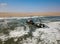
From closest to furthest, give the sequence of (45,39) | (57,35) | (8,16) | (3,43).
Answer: (3,43)
(45,39)
(57,35)
(8,16)

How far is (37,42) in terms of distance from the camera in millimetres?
5688

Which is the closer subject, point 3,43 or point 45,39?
point 3,43

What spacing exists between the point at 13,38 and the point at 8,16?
24.9 ft

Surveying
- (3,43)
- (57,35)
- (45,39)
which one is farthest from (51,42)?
(3,43)

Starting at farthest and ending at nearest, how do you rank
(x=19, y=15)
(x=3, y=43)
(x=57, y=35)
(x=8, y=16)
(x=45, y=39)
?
(x=19, y=15) < (x=8, y=16) < (x=57, y=35) < (x=45, y=39) < (x=3, y=43)

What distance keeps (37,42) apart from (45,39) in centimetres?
63

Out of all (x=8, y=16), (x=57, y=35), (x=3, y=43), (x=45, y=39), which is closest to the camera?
(x=3, y=43)

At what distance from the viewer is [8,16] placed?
1335 centimetres

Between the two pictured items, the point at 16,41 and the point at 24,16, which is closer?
the point at 16,41

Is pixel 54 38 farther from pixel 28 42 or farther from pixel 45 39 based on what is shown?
pixel 28 42

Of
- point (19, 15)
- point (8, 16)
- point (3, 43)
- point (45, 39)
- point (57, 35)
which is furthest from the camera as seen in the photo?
point (19, 15)

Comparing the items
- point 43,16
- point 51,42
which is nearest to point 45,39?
point 51,42

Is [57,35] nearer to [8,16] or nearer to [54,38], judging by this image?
[54,38]

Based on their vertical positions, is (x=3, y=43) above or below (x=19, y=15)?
below
